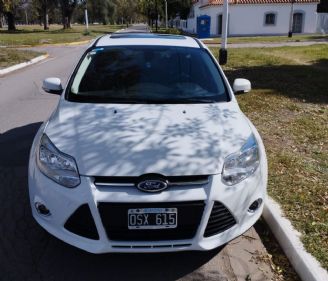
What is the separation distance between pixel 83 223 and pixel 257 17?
136 feet

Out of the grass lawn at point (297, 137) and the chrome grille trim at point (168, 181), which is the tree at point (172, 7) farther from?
the chrome grille trim at point (168, 181)

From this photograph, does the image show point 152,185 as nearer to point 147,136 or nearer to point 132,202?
point 132,202

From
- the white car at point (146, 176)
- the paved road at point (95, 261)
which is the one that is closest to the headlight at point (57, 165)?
the white car at point (146, 176)

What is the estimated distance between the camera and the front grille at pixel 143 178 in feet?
10.3

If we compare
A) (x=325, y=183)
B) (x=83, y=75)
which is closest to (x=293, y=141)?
(x=325, y=183)

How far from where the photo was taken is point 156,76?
15.2 feet

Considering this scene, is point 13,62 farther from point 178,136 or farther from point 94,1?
point 94,1

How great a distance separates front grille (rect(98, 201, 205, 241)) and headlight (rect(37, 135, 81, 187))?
319 millimetres

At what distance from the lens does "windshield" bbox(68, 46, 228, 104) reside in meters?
4.37

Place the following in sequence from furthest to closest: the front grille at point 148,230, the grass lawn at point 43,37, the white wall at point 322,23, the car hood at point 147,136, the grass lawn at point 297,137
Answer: the white wall at point 322,23
the grass lawn at point 43,37
the grass lawn at point 297,137
the car hood at point 147,136
the front grille at point 148,230

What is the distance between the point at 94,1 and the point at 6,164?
90283 millimetres

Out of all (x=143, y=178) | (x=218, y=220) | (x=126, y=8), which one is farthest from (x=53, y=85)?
(x=126, y=8)

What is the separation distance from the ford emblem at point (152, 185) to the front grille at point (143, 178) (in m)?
0.03

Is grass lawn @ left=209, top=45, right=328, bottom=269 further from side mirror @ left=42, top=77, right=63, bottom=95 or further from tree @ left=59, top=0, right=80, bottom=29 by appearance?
tree @ left=59, top=0, right=80, bottom=29
